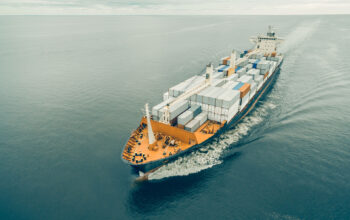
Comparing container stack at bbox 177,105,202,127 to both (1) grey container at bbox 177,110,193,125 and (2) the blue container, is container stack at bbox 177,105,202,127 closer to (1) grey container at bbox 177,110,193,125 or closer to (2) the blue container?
(1) grey container at bbox 177,110,193,125

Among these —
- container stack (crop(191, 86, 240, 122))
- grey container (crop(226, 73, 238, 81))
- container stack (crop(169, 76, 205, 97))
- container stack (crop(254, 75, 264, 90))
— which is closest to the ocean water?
container stack (crop(191, 86, 240, 122))

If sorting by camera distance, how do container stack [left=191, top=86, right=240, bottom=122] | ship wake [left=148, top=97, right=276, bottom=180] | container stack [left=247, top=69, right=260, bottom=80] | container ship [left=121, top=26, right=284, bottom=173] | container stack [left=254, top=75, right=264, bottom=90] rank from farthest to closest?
1. container stack [left=247, top=69, right=260, bottom=80]
2. container stack [left=254, top=75, right=264, bottom=90]
3. container stack [left=191, top=86, right=240, bottom=122]
4. ship wake [left=148, top=97, right=276, bottom=180]
5. container ship [left=121, top=26, right=284, bottom=173]

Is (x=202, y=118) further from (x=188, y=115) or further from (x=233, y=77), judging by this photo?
(x=233, y=77)

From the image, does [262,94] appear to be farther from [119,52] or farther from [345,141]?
[119,52]

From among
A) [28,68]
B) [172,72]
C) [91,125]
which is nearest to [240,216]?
[91,125]

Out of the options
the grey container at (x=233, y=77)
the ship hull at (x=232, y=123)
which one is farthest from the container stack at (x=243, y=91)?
the grey container at (x=233, y=77)

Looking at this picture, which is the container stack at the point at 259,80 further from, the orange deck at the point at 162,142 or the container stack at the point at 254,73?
the orange deck at the point at 162,142
